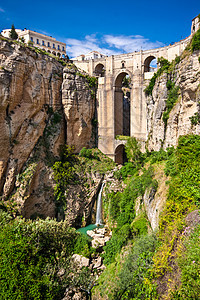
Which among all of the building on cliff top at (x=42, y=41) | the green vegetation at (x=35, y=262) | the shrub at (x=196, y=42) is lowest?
the green vegetation at (x=35, y=262)

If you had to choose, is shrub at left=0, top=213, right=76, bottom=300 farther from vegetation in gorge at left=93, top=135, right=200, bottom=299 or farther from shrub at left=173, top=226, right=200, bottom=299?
shrub at left=173, top=226, right=200, bottom=299

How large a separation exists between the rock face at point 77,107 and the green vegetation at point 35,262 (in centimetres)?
1320

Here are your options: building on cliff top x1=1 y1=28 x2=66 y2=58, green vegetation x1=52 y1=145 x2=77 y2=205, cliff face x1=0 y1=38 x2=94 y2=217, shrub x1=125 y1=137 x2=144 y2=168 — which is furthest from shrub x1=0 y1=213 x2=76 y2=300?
building on cliff top x1=1 y1=28 x2=66 y2=58

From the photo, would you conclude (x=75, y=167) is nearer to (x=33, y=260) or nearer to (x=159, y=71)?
(x=159, y=71)

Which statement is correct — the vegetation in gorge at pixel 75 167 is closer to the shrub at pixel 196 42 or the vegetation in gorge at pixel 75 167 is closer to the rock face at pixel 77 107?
the rock face at pixel 77 107

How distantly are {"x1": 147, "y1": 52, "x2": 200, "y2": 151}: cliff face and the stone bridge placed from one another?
170 cm

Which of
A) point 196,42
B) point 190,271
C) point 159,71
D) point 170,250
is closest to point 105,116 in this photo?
point 159,71

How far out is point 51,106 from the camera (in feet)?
73.2

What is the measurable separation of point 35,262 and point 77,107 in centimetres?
1703

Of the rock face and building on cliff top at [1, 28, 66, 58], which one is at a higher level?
building on cliff top at [1, 28, 66, 58]

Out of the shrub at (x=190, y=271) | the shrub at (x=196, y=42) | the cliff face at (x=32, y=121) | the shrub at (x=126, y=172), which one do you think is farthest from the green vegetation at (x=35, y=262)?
the shrub at (x=196, y=42)

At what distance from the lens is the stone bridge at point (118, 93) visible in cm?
2275

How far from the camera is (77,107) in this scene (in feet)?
77.6

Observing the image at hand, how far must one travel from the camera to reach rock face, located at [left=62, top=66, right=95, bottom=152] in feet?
75.0
